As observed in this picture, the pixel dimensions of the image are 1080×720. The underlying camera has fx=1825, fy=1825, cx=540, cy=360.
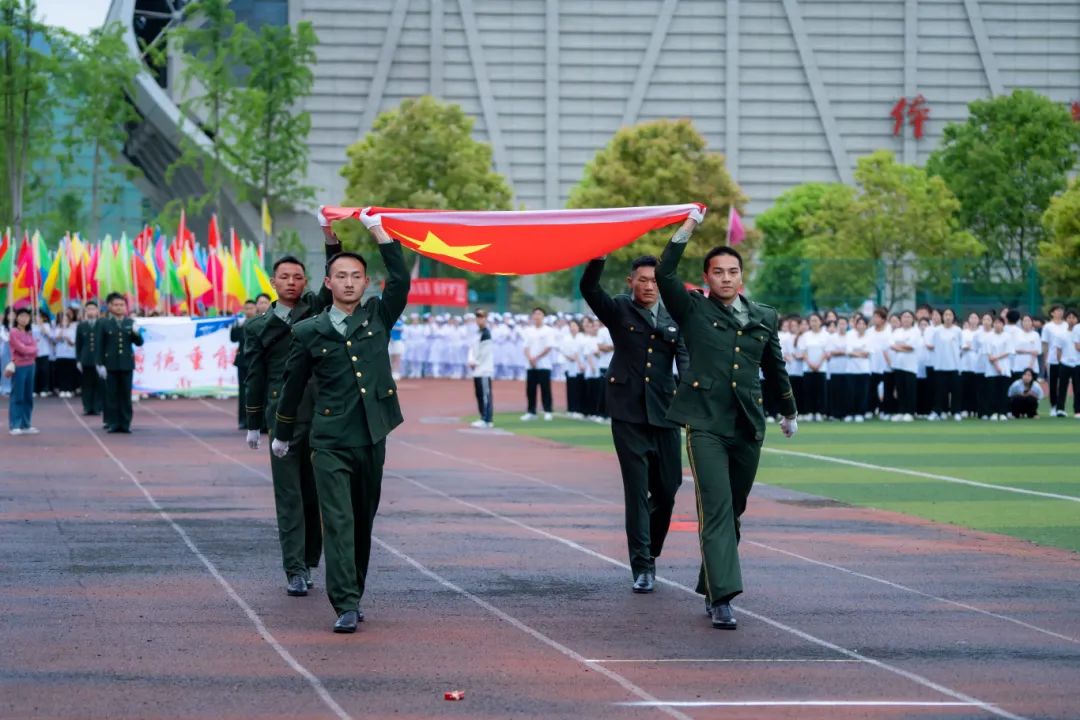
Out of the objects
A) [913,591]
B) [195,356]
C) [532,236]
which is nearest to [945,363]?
[195,356]

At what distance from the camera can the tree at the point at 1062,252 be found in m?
46.4

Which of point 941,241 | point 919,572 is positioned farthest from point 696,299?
point 941,241

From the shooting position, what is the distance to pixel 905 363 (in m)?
31.1

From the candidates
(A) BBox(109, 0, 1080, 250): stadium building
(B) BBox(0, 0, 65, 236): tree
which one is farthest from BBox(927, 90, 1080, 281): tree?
(B) BBox(0, 0, 65, 236): tree

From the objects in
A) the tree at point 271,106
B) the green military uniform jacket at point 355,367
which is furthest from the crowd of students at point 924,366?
the tree at point 271,106

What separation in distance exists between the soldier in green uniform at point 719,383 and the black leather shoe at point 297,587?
237 centimetres

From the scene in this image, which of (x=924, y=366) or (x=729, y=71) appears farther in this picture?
(x=729, y=71)

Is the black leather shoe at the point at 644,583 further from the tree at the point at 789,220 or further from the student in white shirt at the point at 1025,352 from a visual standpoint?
the tree at the point at 789,220

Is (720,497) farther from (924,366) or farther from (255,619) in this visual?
(924,366)

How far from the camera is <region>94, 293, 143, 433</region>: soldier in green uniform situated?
86.5ft

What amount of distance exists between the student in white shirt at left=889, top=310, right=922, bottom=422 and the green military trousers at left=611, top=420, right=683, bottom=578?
67.4ft

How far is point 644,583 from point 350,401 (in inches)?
90.4

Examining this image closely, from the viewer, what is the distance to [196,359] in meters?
35.6

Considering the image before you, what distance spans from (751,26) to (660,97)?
5616 millimetres
